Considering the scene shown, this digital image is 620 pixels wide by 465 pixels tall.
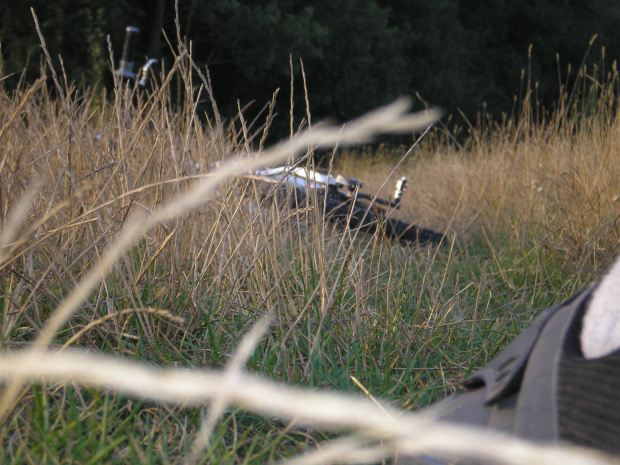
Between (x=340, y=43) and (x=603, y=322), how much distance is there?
39.7ft

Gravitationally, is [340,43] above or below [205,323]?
below

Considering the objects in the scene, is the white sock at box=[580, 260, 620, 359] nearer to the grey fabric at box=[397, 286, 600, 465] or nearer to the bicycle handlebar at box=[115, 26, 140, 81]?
the grey fabric at box=[397, 286, 600, 465]

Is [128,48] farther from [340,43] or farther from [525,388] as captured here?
[340,43]

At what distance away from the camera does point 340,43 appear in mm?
12195

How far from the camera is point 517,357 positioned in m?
0.77

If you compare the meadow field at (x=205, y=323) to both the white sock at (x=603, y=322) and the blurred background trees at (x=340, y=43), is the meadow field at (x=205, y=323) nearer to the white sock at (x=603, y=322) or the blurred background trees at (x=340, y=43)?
the white sock at (x=603, y=322)

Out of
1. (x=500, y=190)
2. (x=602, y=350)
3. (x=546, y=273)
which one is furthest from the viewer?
(x=500, y=190)

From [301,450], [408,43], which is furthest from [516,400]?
[408,43]

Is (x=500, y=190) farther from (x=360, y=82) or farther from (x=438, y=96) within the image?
(x=438, y=96)

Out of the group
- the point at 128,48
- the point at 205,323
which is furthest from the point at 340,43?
the point at 205,323

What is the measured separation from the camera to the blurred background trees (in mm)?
9789

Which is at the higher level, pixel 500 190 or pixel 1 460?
pixel 1 460

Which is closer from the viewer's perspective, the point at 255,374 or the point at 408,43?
the point at 255,374

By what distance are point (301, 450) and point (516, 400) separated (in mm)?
411
